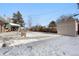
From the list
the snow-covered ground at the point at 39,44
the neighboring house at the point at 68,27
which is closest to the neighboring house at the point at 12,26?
the snow-covered ground at the point at 39,44

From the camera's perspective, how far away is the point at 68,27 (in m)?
3.46

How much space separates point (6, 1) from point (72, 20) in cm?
112

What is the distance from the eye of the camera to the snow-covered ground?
318cm

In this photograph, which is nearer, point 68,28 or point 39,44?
point 39,44

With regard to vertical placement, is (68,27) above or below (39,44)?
above

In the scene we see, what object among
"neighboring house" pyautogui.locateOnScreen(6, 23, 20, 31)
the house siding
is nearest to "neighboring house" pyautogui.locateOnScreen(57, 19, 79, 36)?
the house siding

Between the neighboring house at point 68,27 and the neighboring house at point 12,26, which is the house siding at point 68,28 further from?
the neighboring house at point 12,26

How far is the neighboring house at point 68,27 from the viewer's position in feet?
11.2

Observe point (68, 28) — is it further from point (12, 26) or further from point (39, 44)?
point (12, 26)

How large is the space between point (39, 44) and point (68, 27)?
1.91ft

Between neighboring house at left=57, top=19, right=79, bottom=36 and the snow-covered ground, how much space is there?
0.09 m

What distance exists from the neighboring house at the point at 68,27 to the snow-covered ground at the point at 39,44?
87 mm

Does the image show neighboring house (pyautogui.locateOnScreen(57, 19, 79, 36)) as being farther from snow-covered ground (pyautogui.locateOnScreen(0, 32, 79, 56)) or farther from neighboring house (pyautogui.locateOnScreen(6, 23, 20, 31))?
neighboring house (pyautogui.locateOnScreen(6, 23, 20, 31))

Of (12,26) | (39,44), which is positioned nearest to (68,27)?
(39,44)
